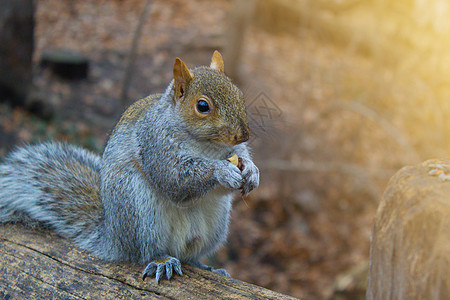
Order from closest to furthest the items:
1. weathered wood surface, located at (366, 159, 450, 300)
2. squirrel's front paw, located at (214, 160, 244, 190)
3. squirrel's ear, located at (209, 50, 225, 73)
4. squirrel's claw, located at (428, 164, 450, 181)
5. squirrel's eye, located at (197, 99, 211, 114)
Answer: weathered wood surface, located at (366, 159, 450, 300), squirrel's claw, located at (428, 164, 450, 181), squirrel's front paw, located at (214, 160, 244, 190), squirrel's eye, located at (197, 99, 211, 114), squirrel's ear, located at (209, 50, 225, 73)

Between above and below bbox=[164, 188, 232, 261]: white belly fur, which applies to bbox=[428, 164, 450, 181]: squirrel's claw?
above

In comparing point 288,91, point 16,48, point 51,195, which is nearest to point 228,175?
point 51,195

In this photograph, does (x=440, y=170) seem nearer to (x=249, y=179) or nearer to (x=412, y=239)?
(x=412, y=239)

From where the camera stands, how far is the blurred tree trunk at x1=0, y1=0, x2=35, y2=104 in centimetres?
617

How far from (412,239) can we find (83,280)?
155 centimetres

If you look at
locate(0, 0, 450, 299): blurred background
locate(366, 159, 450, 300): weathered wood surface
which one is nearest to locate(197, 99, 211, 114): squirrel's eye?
locate(366, 159, 450, 300): weathered wood surface

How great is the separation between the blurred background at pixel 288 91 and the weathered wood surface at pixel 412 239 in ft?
11.4

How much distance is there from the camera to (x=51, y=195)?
105 inches

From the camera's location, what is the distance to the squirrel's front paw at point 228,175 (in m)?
2.06

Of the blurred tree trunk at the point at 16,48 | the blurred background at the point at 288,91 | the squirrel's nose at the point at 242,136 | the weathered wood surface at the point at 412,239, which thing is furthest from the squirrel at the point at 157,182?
the blurred tree trunk at the point at 16,48

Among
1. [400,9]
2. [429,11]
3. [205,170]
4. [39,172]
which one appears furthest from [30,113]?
[400,9]

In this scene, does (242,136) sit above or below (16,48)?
below

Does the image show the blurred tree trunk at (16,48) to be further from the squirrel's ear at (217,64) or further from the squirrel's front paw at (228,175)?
the squirrel's front paw at (228,175)

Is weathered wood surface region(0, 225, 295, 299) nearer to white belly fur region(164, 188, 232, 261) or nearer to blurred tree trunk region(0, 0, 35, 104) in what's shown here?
white belly fur region(164, 188, 232, 261)
